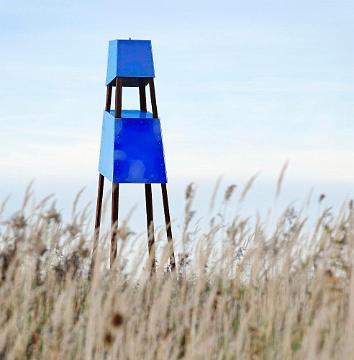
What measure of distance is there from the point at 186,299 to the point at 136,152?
2.47m

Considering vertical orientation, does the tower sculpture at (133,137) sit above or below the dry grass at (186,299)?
above

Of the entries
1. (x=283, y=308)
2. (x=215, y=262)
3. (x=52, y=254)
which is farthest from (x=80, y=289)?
(x=283, y=308)

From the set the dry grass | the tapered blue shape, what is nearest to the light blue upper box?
the tapered blue shape

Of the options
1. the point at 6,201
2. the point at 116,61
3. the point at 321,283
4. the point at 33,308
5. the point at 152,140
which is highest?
the point at 116,61

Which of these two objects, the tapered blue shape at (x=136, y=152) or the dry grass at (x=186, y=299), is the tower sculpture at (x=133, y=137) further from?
the dry grass at (x=186, y=299)

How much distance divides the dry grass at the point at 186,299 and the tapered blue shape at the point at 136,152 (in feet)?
5.80

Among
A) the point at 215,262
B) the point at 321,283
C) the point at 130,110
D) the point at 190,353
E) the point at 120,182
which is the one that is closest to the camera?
the point at 190,353

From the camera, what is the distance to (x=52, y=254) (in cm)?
414

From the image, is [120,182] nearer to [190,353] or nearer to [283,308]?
[283,308]

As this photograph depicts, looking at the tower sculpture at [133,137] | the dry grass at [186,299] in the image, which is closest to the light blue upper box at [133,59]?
the tower sculpture at [133,137]

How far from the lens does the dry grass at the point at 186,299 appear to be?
→ 10.3ft

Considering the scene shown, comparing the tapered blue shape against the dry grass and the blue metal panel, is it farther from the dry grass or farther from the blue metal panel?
the dry grass

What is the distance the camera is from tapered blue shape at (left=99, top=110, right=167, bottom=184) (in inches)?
245

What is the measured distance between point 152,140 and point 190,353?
3524 mm
